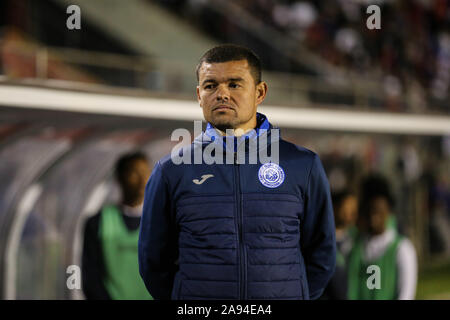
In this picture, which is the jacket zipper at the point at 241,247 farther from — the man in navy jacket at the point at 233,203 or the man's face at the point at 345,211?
the man's face at the point at 345,211

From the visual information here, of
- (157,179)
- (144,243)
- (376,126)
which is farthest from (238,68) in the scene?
(376,126)

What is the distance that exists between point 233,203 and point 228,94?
316 millimetres

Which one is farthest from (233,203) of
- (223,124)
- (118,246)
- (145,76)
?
(145,76)

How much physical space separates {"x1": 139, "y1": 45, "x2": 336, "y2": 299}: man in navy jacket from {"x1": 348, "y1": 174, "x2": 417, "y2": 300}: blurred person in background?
1982mm

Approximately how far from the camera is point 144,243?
7.29ft

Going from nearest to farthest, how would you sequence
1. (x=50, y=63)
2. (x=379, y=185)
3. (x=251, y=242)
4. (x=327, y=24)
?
(x=251, y=242) < (x=379, y=185) < (x=50, y=63) < (x=327, y=24)

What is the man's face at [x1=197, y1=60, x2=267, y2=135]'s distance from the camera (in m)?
2.10

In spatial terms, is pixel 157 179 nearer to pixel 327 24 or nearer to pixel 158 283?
pixel 158 283

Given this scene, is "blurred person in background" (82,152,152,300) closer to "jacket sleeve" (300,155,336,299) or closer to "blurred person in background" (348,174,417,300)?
"blurred person in background" (348,174,417,300)

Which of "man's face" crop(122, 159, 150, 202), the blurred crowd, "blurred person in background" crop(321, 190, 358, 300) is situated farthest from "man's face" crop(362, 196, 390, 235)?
the blurred crowd

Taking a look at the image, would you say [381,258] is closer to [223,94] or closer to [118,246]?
[118,246]

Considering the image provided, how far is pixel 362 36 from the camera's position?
13.2 metres

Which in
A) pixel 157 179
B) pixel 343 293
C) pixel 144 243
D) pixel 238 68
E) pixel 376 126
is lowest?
pixel 343 293

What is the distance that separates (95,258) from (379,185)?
202 centimetres
